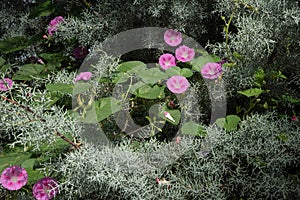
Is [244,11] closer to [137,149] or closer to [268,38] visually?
[268,38]

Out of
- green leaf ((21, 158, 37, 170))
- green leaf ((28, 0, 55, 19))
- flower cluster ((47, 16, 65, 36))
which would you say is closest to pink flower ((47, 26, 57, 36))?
flower cluster ((47, 16, 65, 36))

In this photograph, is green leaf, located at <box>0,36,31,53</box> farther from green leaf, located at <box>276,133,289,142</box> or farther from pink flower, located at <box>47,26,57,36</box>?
green leaf, located at <box>276,133,289,142</box>

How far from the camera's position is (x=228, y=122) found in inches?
55.0

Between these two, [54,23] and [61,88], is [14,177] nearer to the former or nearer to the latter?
[61,88]

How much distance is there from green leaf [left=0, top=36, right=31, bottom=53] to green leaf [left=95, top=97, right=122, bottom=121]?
77cm

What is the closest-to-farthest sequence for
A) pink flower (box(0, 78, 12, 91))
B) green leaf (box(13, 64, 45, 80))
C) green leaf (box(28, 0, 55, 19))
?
pink flower (box(0, 78, 12, 91)) < green leaf (box(13, 64, 45, 80)) < green leaf (box(28, 0, 55, 19))

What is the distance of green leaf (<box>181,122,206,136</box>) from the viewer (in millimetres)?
1358

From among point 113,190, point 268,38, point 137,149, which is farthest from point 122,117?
point 268,38

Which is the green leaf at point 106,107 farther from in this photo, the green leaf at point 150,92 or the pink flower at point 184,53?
the pink flower at point 184,53

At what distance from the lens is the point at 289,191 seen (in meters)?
1.26

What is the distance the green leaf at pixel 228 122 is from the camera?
54.1 inches

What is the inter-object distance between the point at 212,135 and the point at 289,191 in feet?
0.88

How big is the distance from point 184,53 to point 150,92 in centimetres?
26

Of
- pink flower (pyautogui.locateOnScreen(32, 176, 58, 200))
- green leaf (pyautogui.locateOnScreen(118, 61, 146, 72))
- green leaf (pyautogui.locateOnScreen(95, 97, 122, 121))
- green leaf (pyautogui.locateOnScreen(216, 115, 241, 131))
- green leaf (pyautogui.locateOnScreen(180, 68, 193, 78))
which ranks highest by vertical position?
green leaf (pyautogui.locateOnScreen(118, 61, 146, 72))
